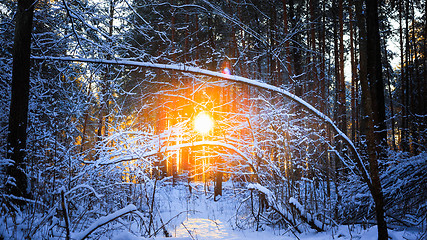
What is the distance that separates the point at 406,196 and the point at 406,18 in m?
18.4

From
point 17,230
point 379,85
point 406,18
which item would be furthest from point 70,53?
point 406,18

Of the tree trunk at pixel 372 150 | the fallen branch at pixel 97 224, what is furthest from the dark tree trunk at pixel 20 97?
the tree trunk at pixel 372 150

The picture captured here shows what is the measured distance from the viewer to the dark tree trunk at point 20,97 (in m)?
4.32

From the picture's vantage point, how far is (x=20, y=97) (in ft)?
14.8

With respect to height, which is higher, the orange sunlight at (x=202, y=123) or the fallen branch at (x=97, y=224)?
the orange sunlight at (x=202, y=123)

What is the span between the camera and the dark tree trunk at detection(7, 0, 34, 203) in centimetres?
432

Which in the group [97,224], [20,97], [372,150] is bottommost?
[97,224]

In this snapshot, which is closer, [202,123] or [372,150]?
[372,150]

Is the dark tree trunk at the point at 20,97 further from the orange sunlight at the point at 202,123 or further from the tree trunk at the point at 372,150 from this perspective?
the tree trunk at the point at 372,150

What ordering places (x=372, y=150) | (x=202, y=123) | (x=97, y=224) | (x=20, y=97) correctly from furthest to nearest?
(x=202, y=123) < (x=20, y=97) < (x=372, y=150) < (x=97, y=224)

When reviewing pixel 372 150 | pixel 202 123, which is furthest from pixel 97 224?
pixel 372 150

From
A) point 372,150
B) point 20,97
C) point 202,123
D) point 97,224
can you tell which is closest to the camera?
point 97,224

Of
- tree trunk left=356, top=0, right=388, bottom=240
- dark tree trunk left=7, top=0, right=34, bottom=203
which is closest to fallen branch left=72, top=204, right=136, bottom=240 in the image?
dark tree trunk left=7, top=0, right=34, bottom=203

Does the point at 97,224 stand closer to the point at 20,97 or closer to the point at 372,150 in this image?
the point at 20,97
